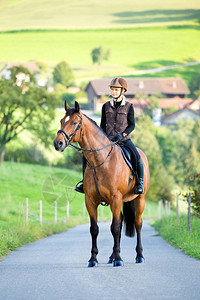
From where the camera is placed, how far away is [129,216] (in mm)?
13000

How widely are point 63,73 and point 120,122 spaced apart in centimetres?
9514

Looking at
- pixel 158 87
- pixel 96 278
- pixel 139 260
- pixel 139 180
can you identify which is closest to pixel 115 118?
pixel 139 180

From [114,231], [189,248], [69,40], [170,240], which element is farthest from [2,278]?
[69,40]

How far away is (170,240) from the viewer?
17141 mm

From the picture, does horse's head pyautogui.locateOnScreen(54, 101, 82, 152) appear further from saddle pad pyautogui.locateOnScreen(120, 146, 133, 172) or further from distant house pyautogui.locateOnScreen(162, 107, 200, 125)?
distant house pyautogui.locateOnScreen(162, 107, 200, 125)

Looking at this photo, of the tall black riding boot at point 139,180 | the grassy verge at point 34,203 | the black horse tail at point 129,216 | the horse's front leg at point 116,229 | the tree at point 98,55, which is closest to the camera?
the horse's front leg at point 116,229

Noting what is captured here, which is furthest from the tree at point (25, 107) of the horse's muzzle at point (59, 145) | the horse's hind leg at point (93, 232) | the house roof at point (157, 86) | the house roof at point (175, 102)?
the horse's muzzle at point (59, 145)

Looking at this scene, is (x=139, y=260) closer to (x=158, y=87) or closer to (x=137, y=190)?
(x=137, y=190)

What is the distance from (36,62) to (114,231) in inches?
3764

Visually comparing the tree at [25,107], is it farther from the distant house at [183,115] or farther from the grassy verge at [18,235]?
the distant house at [183,115]

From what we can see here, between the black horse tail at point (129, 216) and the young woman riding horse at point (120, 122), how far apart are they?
3.76 ft

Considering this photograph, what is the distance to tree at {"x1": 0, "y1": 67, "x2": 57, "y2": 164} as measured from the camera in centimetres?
6856

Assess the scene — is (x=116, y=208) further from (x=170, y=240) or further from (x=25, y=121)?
(x=25, y=121)

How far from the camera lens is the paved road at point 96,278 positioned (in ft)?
23.7
